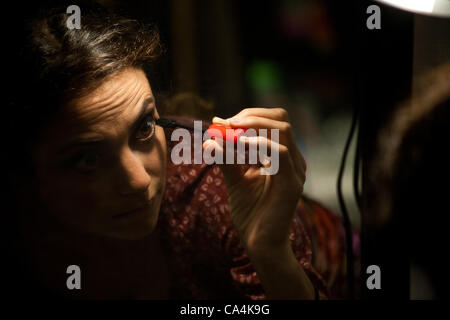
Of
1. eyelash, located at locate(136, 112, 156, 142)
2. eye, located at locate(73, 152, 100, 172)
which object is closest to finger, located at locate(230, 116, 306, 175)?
eyelash, located at locate(136, 112, 156, 142)

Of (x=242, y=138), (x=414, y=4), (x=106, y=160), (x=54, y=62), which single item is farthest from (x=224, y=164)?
(x=414, y=4)

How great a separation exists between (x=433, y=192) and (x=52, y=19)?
824 millimetres

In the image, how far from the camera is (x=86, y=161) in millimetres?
736

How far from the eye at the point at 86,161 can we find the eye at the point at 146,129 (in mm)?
78

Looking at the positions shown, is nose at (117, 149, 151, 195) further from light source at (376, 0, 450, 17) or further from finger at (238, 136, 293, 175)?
light source at (376, 0, 450, 17)

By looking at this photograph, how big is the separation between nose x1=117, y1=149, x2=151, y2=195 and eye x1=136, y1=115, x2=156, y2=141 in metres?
0.03

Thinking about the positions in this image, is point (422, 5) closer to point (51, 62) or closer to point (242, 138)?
point (242, 138)

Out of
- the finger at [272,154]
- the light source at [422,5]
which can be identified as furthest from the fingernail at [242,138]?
the light source at [422,5]

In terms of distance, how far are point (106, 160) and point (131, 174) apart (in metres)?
0.05

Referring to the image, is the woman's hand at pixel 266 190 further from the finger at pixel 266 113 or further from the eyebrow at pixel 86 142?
the eyebrow at pixel 86 142

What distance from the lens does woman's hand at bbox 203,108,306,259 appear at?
79 centimetres

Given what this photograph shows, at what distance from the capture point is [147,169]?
778 mm

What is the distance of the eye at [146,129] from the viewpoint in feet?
2.49

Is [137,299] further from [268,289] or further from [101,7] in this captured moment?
[101,7]
